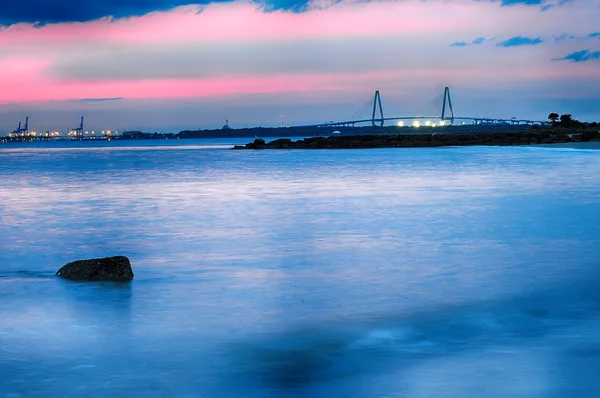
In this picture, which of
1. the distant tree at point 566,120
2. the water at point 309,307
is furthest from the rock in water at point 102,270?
the distant tree at point 566,120

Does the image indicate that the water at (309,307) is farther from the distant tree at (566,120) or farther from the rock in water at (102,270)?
the distant tree at (566,120)

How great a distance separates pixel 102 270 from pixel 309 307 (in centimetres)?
263

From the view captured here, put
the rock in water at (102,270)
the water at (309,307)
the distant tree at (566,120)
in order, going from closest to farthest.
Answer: the water at (309,307) → the rock in water at (102,270) → the distant tree at (566,120)

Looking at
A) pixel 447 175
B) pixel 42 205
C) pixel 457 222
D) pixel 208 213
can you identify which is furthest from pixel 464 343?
pixel 447 175

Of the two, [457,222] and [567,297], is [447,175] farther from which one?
[567,297]

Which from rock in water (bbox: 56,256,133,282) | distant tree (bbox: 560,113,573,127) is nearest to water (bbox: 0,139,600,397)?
rock in water (bbox: 56,256,133,282)

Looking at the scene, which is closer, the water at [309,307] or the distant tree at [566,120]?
the water at [309,307]

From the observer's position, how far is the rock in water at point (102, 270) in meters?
9.19

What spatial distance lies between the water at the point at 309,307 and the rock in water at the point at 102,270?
0.60 ft

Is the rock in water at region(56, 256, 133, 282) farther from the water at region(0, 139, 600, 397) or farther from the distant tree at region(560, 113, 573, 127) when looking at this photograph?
the distant tree at region(560, 113, 573, 127)

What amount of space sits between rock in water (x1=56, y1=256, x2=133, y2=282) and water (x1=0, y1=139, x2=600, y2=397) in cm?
18

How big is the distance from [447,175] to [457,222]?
1858cm

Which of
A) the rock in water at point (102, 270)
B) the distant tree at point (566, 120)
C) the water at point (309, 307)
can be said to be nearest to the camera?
the water at point (309, 307)

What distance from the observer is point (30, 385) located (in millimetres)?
5453
